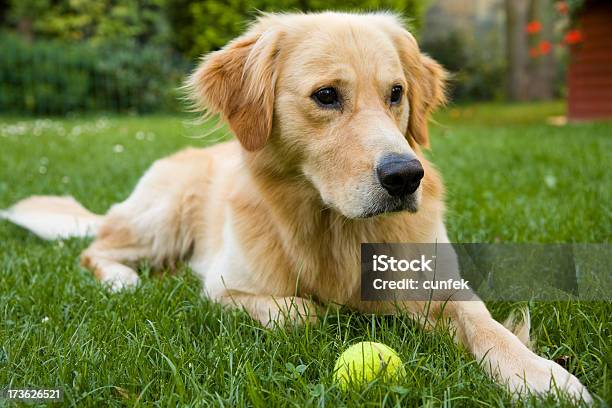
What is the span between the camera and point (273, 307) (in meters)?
2.45

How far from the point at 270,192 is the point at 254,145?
22 cm

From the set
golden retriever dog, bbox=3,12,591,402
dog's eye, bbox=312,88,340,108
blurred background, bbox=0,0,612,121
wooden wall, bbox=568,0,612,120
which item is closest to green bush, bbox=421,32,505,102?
blurred background, bbox=0,0,612,121

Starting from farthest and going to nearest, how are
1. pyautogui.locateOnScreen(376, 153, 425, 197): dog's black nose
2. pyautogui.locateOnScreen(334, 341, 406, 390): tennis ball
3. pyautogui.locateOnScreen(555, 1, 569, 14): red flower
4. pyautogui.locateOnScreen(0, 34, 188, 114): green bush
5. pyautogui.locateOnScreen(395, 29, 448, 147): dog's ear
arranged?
pyautogui.locateOnScreen(0, 34, 188, 114): green bush
pyautogui.locateOnScreen(555, 1, 569, 14): red flower
pyautogui.locateOnScreen(395, 29, 448, 147): dog's ear
pyautogui.locateOnScreen(376, 153, 425, 197): dog's black nose
pyautogui.locateOnScreen(334, 341, 406, 390): tennis ball

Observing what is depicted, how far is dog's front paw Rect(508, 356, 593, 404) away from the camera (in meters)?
1.70

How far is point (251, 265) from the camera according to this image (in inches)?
104

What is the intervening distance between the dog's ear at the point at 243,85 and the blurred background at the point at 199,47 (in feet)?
11.2

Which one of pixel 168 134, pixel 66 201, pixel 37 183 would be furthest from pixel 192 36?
pixel 66 201

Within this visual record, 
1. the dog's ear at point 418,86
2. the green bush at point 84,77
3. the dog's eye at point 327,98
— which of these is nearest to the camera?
the dog's eye at point 327,98

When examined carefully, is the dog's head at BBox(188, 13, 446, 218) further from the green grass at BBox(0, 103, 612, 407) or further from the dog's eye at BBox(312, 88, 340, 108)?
the green grass at BBox(0, 103, 612, 407)

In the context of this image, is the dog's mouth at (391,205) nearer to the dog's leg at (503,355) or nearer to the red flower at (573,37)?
the dog's leg at (503,355)

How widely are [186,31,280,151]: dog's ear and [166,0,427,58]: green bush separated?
1009cm

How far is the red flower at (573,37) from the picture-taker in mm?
9727

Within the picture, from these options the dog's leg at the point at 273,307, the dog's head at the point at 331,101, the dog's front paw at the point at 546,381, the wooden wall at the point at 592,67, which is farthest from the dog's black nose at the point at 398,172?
the wooden wall at the point at 592,67

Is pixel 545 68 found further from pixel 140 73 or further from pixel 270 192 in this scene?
pixel 270 192
